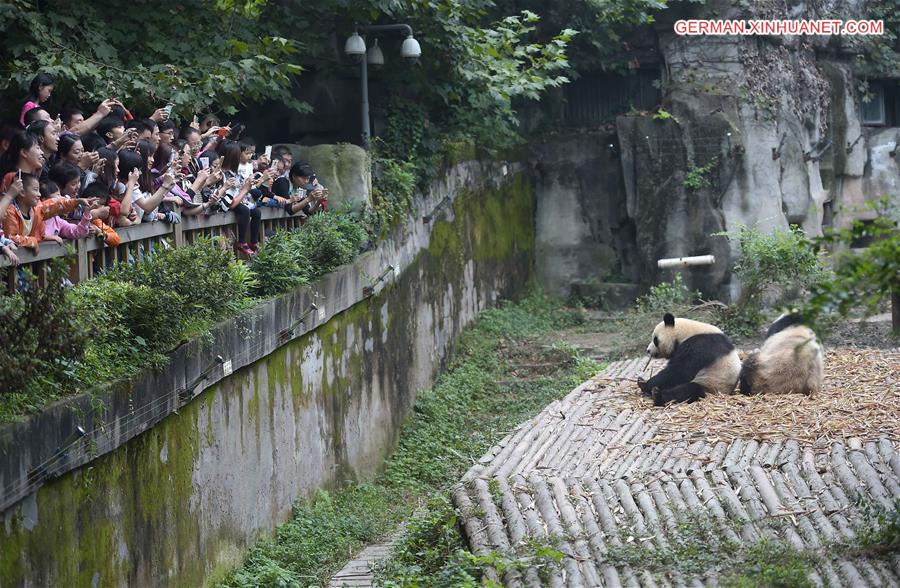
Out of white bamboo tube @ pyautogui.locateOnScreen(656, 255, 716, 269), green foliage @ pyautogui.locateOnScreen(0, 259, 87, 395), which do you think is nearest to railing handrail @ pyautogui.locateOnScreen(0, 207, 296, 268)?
green foliage @ pyautogui.locateOnScreen(0, 259, 87, 395)

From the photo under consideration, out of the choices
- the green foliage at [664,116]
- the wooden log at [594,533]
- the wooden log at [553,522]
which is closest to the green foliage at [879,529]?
the wooden log at [594,533]

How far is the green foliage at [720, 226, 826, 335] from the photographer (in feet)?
54.0

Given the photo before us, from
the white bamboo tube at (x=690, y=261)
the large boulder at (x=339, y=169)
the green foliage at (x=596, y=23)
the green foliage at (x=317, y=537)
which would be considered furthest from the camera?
the green foliage at (x=596, y=23)

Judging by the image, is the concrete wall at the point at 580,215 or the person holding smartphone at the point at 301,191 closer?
the person holding smartphone at the point at 301,191

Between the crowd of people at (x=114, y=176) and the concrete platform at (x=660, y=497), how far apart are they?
10.1 ft

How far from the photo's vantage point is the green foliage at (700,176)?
1942 cm

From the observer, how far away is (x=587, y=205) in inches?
833

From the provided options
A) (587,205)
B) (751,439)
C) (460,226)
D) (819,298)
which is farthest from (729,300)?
(819,298)

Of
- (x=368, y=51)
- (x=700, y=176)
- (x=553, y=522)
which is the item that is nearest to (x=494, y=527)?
(x=553, y=522)

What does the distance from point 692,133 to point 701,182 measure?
2.80 feet

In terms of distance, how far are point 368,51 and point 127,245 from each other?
694cm

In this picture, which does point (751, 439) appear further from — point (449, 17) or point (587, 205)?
point (587, 205)

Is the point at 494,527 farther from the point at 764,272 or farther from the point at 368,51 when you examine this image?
the point at 764,272

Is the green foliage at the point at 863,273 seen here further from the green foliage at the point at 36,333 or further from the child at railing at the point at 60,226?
the child at railing at the point at 60,226
